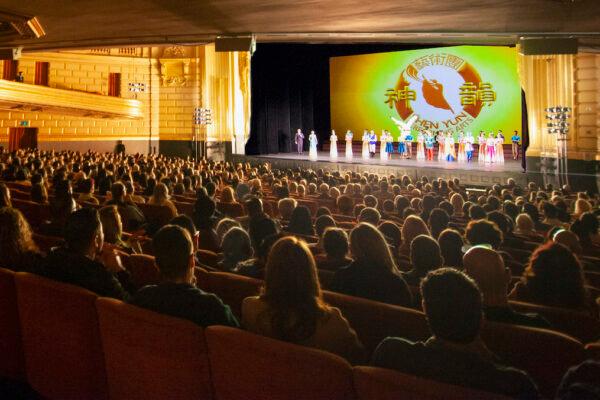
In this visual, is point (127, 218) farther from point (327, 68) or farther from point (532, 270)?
point (327, 68)

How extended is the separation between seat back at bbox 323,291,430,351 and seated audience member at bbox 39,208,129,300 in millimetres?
1163

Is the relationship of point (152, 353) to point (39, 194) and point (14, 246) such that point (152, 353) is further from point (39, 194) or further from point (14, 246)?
point (39, 194)

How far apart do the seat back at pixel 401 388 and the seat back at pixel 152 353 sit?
664mm

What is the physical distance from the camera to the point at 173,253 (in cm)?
247

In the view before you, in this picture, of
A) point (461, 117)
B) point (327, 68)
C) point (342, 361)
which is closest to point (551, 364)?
point (342, 361)

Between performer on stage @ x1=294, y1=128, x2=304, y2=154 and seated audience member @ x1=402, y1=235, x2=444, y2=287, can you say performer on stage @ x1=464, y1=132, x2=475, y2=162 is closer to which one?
performer on stage @ x1=294, y1=128, x2=304, y2=154

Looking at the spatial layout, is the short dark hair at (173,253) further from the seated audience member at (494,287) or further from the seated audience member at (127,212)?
the seated audience member at (127,212)

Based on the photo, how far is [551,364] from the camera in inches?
82.2

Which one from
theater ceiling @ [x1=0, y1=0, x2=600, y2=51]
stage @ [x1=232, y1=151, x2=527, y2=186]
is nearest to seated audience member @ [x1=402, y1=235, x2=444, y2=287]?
theater ceiling @ [x1=0, y1=0, x2=600, y2=51]

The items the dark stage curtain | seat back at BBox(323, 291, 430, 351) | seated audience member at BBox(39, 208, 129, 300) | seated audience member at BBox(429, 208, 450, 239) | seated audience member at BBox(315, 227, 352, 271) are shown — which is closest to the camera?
seat back at BBox(323, 291, 430, 351)

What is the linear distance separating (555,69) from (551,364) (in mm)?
15885

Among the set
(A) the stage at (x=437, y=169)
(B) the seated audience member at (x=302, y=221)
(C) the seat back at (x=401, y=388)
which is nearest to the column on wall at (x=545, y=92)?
(A) the stage at (x=437, y=169)

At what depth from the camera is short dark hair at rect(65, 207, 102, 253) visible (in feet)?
9.07

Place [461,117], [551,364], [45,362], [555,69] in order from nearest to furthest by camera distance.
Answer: [551,364] < [45,362] < [555,69] < [461,117]
